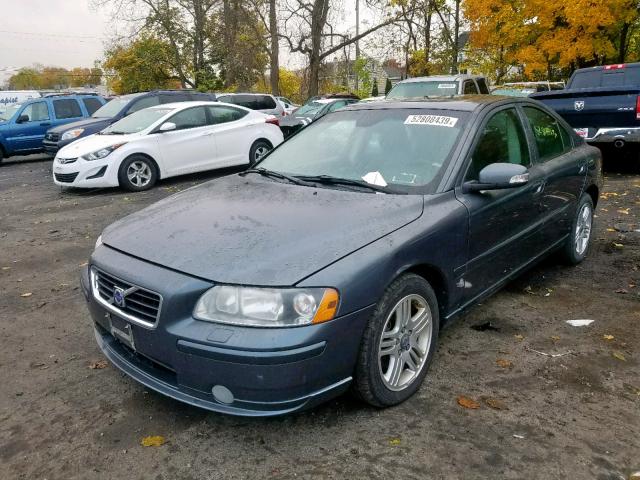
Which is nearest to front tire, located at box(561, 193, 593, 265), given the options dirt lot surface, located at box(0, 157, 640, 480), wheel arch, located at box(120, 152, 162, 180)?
dirt lot surface, located at box(0, 157, 640, 480)

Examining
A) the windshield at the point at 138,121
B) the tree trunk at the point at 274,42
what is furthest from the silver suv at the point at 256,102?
the tree trunk at the point at 274,42

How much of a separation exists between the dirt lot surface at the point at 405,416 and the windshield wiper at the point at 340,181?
3.78ft

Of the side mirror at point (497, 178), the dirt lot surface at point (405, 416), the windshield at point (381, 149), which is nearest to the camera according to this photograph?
the dirt lot surface at point (405, 416)

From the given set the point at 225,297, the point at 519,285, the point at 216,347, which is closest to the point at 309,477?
the point at 216,347

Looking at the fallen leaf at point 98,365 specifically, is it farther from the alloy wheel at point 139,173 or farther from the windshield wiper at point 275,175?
the alloy wheel at point 139,173

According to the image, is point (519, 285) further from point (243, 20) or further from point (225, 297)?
point (243, 20)

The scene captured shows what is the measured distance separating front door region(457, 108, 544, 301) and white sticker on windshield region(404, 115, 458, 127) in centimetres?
21

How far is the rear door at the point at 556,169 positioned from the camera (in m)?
4.14

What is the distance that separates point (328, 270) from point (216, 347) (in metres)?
Answer: 0.60

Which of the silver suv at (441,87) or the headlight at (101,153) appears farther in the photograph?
the silver suv at (441,87)

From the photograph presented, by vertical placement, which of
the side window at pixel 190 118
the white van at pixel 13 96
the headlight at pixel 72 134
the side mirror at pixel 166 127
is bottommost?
the headlight at pixel 72 134

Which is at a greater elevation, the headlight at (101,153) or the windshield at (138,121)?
the windshield at (138,121)

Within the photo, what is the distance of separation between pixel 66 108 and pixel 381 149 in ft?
47.0

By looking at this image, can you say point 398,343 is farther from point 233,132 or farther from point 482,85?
point 482,85
